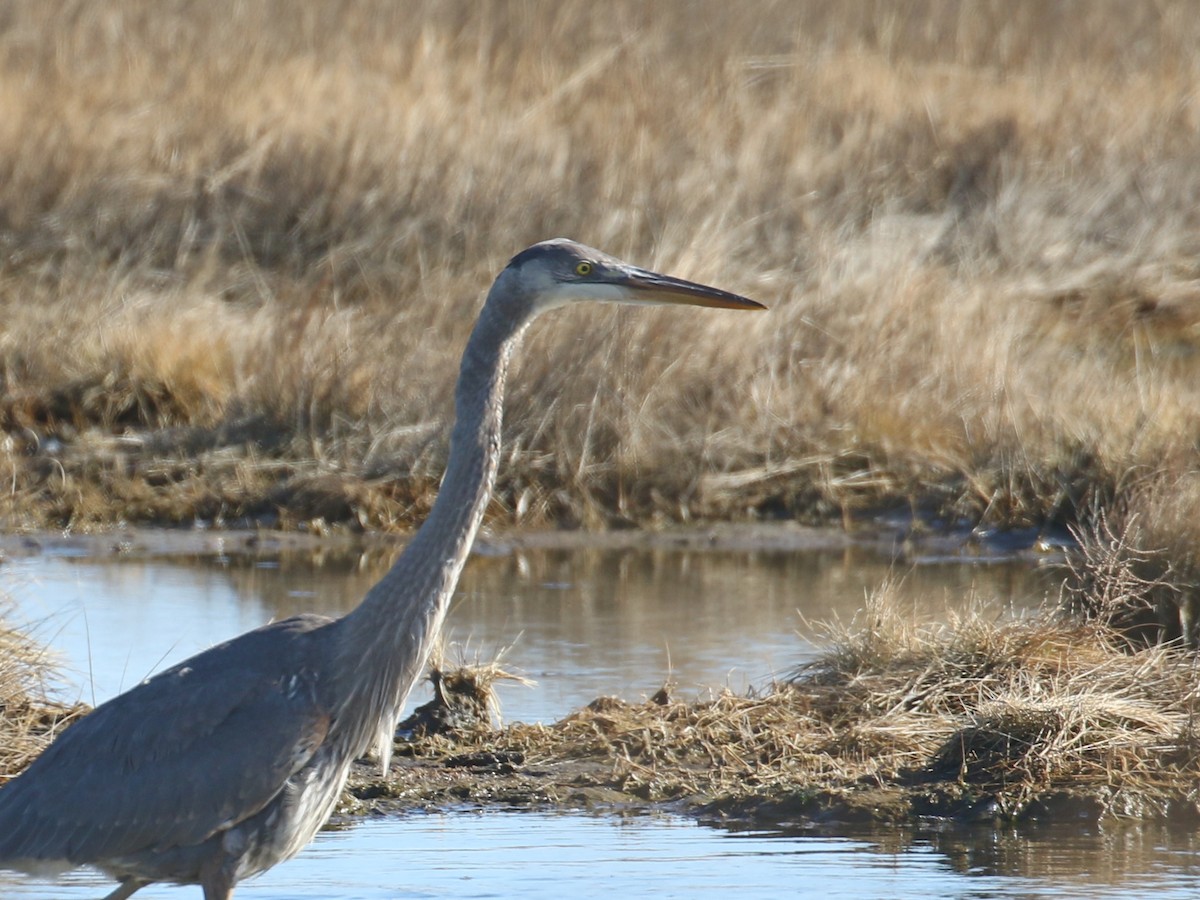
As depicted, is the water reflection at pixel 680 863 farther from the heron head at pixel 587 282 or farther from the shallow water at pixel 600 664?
the heron head at pixel 587 282

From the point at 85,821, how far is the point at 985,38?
17280 mm

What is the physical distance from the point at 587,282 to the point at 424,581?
3.26 feet

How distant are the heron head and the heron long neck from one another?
0.26 m

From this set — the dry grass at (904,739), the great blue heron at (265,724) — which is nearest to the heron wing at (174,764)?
the great blue heron at (265,724)

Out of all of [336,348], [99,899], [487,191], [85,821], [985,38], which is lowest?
[99,899]

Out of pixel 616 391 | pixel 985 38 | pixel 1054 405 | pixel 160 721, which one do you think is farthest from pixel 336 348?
pixel 985 38

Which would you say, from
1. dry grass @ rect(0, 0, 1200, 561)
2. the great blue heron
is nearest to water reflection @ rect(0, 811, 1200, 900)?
the great blue heron

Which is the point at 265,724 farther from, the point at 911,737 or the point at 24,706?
the point at 911,737

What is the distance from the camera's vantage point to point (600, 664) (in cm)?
895

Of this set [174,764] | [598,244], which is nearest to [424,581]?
[174,764]

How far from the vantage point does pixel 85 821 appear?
5.64 m

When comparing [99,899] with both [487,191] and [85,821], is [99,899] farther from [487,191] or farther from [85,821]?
[487,191]

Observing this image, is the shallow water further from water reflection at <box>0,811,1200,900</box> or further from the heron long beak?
the heron long beak

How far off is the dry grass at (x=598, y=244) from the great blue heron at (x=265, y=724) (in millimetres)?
3909
